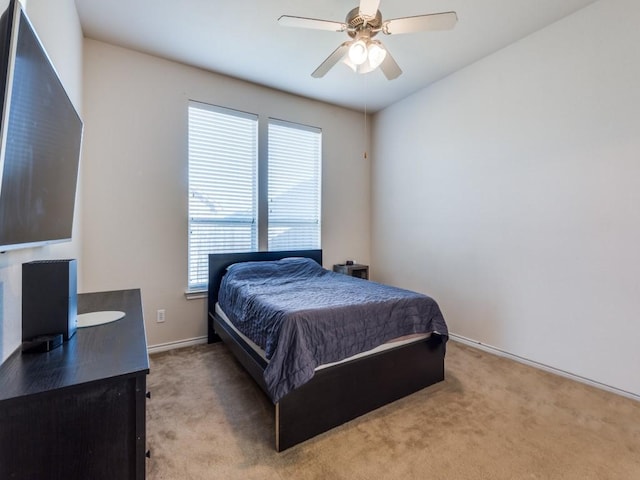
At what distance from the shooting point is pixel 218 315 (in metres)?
3.00

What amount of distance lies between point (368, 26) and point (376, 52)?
0.53 feet

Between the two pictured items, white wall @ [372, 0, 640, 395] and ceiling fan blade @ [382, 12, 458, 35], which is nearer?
ceiling fan blade @ [382, 12, 458, 35]

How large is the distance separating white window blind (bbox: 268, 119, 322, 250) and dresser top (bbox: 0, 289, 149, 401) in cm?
246

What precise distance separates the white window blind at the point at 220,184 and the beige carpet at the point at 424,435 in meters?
1.38

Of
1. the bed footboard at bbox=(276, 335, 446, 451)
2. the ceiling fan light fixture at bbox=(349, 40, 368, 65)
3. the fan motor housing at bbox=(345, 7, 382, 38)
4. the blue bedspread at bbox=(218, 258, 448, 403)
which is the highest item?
the fan motor housing at bbox=(345, 7, 382, 38)

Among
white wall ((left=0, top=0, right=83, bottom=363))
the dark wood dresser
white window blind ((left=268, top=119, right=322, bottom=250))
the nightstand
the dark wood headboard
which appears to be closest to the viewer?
the dark wood dresser

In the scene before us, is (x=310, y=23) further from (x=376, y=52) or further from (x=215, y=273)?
(x=215, y=273)

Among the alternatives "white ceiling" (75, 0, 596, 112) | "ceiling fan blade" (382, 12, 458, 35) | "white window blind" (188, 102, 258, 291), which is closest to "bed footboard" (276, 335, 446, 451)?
"white window blind" (188, 102, 258, 291)

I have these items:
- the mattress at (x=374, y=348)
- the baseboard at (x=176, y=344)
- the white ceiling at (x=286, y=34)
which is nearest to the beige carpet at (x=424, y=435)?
the mattress at (x=374, y=348)

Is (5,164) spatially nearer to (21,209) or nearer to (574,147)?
(21,209)

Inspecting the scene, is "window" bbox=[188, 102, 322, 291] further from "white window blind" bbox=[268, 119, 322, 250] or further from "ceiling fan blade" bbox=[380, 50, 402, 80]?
"ceiling fan blade" bbox=[380, 50, 402, 80]

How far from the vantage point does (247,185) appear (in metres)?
3.50

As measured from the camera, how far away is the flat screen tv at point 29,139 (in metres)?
0.81

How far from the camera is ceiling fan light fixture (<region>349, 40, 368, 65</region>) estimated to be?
6.64ft
